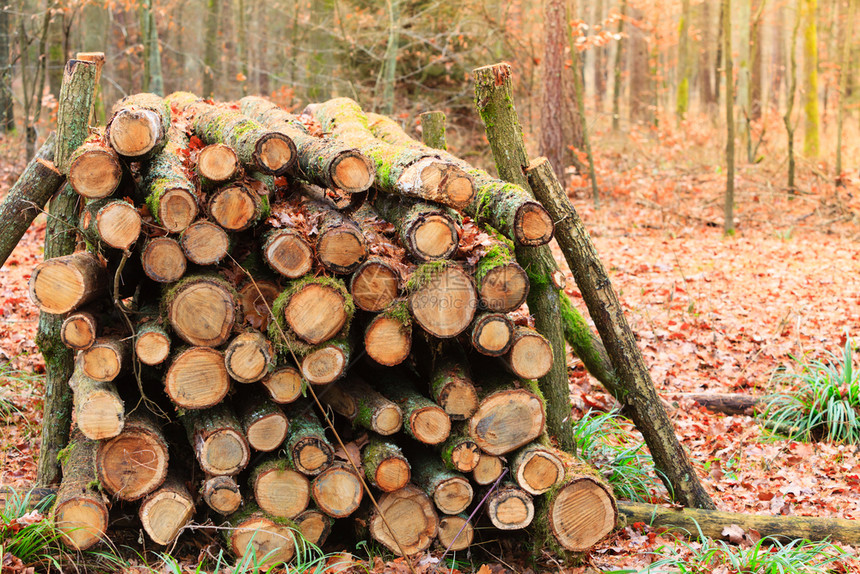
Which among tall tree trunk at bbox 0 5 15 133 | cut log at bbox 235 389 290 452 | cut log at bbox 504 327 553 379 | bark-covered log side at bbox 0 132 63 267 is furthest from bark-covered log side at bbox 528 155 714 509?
tall tree trunk at bbox 0 5 15 133

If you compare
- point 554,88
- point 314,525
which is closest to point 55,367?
point 314,525

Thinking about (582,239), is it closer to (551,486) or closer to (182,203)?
(551,486)

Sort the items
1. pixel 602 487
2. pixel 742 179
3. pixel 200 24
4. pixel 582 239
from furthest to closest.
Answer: pixel 200 24 < pixel 742 179 < pixel 582 239 < pixel 602 487

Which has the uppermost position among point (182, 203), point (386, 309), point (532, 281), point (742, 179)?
point (182, 203)

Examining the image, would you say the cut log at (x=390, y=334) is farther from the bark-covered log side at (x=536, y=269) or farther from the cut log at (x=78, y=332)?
the cut log at (x=78, y=332)

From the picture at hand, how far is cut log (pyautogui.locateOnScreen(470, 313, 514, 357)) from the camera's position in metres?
3.60

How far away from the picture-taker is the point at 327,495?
370 cm

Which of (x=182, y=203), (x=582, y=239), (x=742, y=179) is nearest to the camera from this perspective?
(x=182, y=203)

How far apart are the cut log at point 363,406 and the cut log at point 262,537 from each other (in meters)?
0.70

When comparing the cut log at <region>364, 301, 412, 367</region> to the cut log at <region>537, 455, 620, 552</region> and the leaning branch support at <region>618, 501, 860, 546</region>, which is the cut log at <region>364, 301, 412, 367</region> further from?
the leaning branch support at <region>618, 501, 860, 546</region>

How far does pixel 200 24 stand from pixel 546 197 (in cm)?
2457

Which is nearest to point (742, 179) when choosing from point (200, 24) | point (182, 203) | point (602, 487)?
point (602, 487)

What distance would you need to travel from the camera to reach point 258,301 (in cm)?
386

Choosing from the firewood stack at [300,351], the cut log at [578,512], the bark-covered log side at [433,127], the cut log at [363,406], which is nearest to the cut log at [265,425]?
the firewood stack at [300,351]
